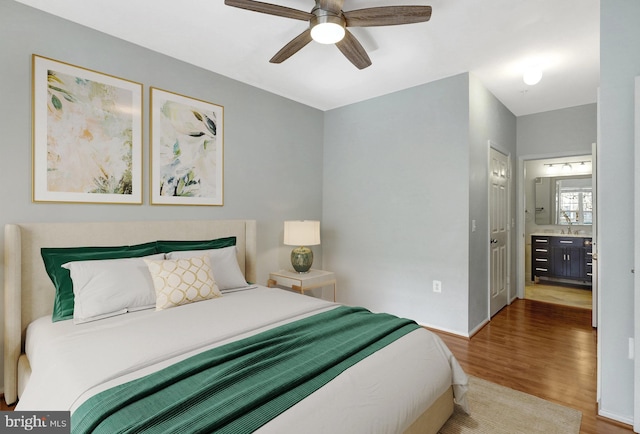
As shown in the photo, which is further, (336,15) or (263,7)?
(336,15)

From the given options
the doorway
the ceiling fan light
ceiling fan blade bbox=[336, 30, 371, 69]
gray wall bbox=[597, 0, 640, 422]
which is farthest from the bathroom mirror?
the ceiling fan light

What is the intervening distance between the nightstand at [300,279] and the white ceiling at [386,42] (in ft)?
6.89

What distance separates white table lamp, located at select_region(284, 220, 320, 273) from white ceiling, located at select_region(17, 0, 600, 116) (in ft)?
5.09

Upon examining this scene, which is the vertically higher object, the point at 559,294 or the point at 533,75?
the point at 533,75

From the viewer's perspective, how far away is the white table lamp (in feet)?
11.8

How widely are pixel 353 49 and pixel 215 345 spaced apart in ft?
6.98

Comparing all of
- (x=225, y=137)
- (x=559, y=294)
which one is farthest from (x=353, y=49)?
(x=559, y=294)

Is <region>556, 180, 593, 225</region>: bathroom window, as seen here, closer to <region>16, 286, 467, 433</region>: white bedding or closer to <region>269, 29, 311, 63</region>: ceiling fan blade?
<region>16, 286, 467, 433</region>: white bedding

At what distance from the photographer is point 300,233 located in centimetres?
361

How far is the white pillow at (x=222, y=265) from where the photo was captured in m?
2.65

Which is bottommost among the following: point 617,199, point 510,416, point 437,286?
point 510,416

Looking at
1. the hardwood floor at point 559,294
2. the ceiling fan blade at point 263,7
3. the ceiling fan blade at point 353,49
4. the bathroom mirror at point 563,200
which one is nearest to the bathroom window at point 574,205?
the bathroom mirror at point 563,200

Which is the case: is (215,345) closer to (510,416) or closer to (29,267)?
(29,267)

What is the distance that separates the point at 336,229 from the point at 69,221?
2.87 metres
